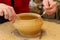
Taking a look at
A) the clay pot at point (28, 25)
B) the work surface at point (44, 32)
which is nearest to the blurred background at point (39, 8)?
the work surface at point (44, 32)

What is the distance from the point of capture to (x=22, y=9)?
90cm

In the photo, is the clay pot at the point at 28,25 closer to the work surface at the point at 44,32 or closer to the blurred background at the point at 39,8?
the work surface at the point at 44,32

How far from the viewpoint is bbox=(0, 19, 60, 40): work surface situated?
2.18 feet

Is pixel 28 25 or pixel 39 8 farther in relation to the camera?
pixel 39 8

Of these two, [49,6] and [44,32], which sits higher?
[49,6]

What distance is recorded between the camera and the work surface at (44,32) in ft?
2.18

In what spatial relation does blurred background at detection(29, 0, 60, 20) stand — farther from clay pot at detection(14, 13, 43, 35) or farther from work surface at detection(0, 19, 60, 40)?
clay pot at detection(14, 13, 43, 35)

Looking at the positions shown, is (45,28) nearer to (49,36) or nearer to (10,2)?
(49,36)

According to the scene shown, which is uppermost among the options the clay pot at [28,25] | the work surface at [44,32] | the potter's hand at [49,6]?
the potter's hand at [49,6]

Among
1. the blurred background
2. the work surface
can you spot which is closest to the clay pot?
the work surface

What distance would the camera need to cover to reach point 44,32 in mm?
708

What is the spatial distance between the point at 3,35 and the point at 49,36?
207mm

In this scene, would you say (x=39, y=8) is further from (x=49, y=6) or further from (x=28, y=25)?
(x=28, y=25)

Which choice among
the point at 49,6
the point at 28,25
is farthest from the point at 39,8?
the point at 28,25
